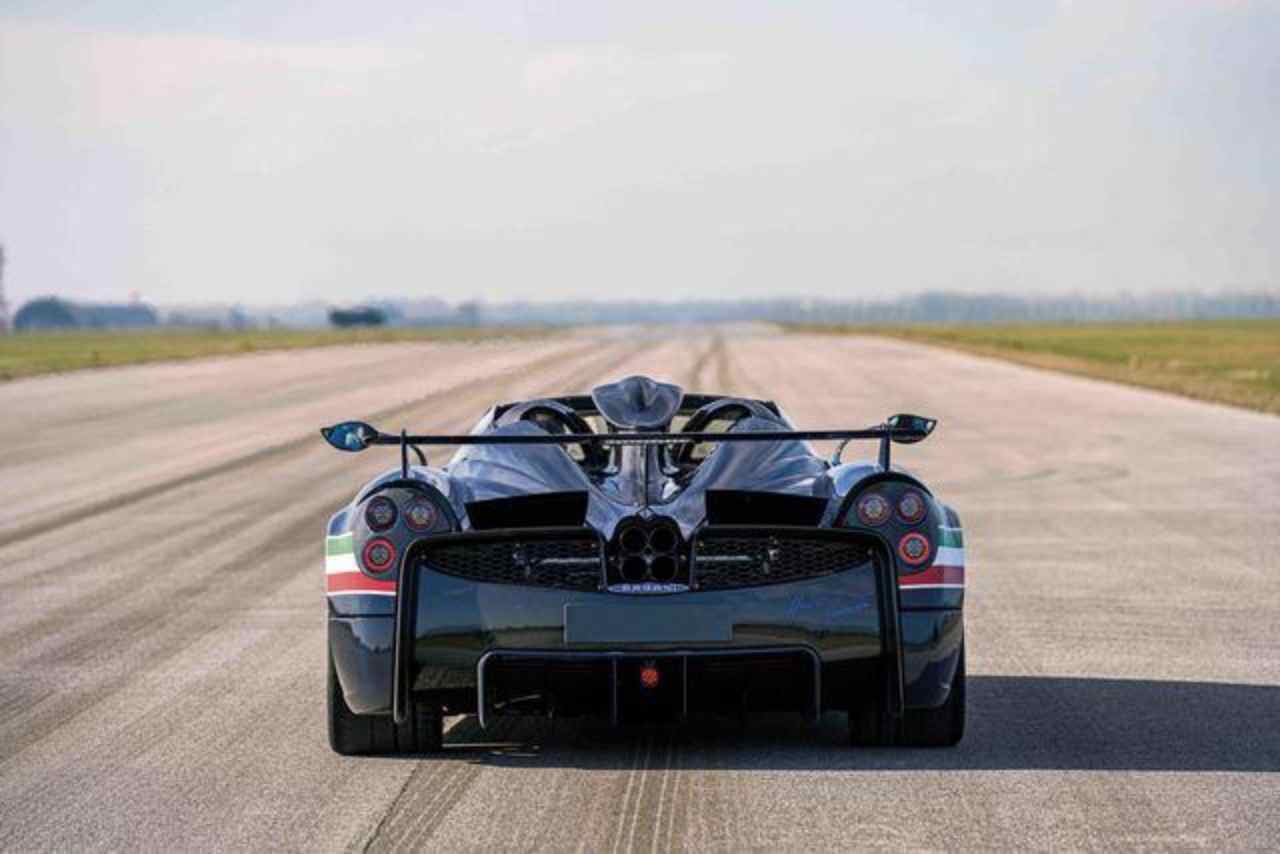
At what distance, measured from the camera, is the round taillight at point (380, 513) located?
7176 mm

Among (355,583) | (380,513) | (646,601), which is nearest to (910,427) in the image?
(646,601)

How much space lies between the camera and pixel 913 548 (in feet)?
23.5

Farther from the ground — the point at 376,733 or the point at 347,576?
the point at 347,576

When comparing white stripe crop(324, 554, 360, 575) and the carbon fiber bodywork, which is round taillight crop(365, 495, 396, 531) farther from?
white stripe crop(324, 554, 360, 575)

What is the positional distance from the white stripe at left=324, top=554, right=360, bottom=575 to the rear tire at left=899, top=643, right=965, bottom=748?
1.94 meters

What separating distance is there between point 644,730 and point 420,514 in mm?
1338

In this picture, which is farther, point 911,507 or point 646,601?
point 911,507

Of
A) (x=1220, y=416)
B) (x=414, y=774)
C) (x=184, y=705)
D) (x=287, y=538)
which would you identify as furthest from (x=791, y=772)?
(x=1220, y=416)

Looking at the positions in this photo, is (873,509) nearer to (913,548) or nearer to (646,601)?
(913,548)

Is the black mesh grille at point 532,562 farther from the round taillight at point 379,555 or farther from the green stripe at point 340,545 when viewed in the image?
the green stripe at point 340,545

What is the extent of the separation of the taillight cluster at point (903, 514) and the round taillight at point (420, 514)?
1.40 m

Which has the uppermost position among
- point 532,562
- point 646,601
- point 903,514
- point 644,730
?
point 903,514

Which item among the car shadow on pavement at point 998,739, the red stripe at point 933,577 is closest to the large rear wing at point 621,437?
the red stripe at point 933,577

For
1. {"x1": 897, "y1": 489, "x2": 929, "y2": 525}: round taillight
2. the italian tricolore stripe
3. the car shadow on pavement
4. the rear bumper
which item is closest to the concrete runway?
the car shadow on pavement
